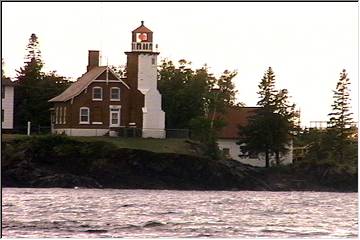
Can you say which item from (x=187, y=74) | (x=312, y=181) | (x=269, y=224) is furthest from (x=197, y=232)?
(x=187, y=74)

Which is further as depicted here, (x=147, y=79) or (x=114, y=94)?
(x=147, y=79)

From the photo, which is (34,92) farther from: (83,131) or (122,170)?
(122,170)

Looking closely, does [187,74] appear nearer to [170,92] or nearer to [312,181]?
[170,92]

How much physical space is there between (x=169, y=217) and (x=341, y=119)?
162 feet

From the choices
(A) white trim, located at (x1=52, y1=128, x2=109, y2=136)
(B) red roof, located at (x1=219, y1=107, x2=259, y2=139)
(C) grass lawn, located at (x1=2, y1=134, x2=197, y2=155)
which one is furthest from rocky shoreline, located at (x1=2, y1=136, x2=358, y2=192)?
(B) red roof, located at (x1=219, y1=107, x2=259, y2=139)

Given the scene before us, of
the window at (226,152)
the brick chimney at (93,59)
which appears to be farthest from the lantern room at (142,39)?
the window at (226,152)

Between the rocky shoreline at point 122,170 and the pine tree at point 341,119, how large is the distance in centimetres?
808

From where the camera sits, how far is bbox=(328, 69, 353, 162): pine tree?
297ft

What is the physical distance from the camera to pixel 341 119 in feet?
303

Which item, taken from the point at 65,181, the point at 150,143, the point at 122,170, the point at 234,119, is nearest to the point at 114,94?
the point at 150,143

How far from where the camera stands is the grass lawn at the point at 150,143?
269ft

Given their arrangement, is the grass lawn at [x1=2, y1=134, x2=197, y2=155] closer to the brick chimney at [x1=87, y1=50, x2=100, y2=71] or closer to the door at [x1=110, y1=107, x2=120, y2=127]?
the door at [x1=110, y1=107, x2=120, y2=127]

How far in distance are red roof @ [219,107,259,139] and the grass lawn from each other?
28.9ft

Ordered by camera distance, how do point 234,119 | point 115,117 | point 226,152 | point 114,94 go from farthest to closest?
point 234,119 → point 226,152 → point 114,94 → point 115,117
